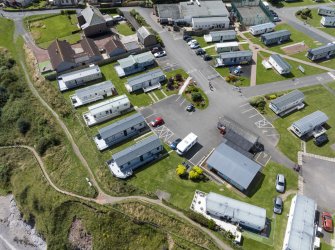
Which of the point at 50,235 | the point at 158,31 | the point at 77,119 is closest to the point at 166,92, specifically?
the point at 77,119

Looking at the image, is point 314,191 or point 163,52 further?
point 163,52

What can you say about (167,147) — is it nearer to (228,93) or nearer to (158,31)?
(228,93)

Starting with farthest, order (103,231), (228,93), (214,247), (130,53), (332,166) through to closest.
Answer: (130,53)
(228,93)
(332,166)
(103,231)
(214,247)

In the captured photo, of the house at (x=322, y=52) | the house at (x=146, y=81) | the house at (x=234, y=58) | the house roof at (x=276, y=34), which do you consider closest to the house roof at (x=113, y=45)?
the house at (x=146, y=81)

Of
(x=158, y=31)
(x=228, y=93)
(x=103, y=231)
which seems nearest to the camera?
(x=103, y=231)

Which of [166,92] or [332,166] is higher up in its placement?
[166,92]

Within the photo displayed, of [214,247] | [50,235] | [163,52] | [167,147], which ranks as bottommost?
[50,235]

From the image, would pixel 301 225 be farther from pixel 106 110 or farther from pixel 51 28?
pixel 51 28
